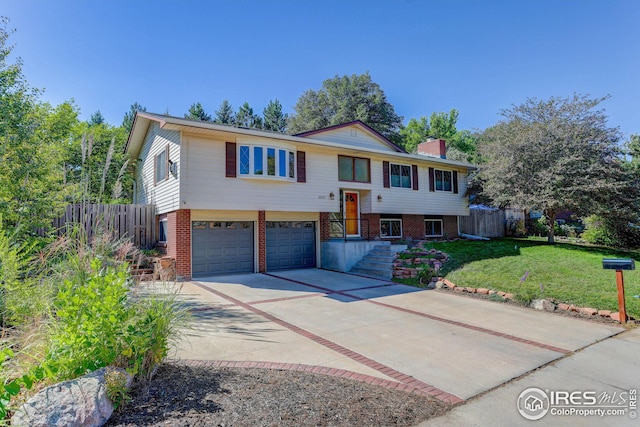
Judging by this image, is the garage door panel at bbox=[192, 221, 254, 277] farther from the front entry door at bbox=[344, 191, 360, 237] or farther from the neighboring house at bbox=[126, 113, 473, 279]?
the front entry door at bbox=[344, 191, 360, 237]

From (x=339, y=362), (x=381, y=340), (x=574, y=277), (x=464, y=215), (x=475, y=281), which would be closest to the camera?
(x=339, y=362)

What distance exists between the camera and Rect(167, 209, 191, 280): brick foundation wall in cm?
1109

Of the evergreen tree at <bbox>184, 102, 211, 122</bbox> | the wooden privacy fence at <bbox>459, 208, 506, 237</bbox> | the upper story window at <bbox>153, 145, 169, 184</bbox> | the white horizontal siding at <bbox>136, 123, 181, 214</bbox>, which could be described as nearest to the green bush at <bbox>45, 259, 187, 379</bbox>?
the white horizontal siding at <bbox>136, 123, 181, 214</bbox>

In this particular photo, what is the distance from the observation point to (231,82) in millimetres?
17703

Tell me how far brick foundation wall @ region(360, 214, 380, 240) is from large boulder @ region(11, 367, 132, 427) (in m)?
13.1

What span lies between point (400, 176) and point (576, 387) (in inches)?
519

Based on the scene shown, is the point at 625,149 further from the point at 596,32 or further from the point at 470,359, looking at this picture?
the point at 470,359

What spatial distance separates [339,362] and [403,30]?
11461 mm

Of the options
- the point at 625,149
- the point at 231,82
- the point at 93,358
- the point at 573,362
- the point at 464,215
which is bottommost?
the point at 573,362

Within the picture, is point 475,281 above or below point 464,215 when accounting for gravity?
below

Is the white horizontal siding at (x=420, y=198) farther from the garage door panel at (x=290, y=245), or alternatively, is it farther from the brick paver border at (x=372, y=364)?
the brick paver border at (x=372, y=364)

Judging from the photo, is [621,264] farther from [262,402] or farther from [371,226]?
[371,226]

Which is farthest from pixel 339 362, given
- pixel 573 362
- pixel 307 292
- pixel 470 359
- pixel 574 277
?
pixel 574 277

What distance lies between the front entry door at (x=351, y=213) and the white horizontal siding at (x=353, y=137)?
2682mm
